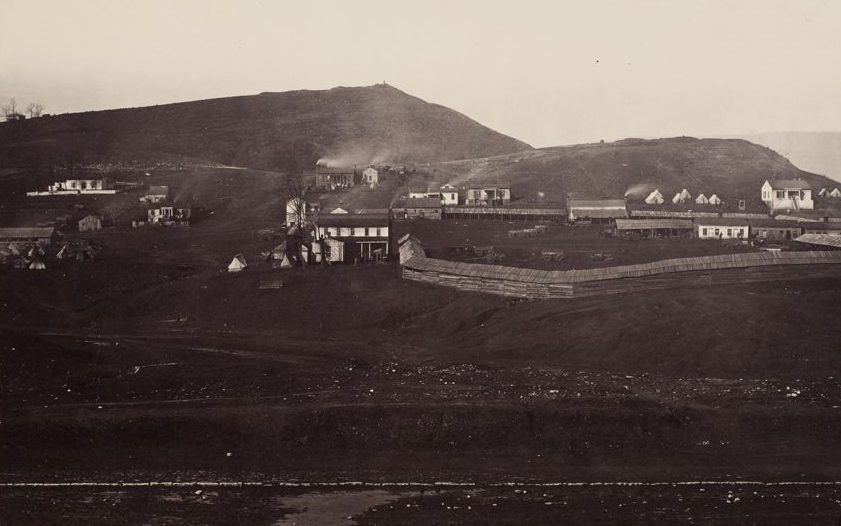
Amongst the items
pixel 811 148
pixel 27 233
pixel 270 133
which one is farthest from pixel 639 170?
pixel 270 133

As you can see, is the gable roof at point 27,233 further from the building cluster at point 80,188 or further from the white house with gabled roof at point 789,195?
the white house with gabled roof at point 789,195

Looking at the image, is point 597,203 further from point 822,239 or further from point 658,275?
point 658,275

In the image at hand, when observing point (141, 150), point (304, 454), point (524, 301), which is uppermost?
point (141, 150)

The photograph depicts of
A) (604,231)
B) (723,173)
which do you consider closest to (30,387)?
(604,231)

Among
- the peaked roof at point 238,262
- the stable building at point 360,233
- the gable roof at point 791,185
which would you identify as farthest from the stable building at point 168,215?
the gable roof at point 791,185

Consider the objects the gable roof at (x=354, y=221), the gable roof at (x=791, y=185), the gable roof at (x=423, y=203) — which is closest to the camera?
the gable roof at (x=354, y=221)

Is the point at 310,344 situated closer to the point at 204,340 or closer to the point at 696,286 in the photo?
the point at 204,340

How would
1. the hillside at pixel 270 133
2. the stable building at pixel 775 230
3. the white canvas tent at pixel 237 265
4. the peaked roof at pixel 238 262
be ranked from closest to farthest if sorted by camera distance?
1. the white canvas tent at pixel 237 265
2. the peaked roof at pixel 238 262
3. the stable building at pixel 775 230
4. the hillside at pixel 270 133
